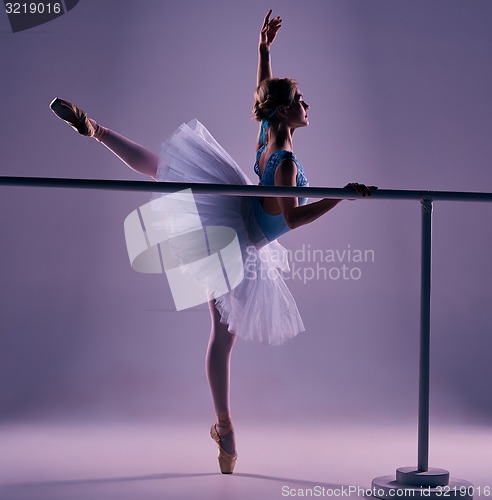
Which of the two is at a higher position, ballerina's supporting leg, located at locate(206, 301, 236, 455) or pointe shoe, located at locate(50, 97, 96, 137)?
pointe shoe, located at locate(50, 97, 96, 137)

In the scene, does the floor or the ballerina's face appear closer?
the floor

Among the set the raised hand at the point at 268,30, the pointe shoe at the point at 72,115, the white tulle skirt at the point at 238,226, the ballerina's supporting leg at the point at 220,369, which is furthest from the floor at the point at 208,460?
the raised hand at the point at 268,30

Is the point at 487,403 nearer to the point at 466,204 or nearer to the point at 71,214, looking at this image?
the point at 466,204

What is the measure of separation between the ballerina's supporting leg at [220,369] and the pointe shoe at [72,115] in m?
0.68

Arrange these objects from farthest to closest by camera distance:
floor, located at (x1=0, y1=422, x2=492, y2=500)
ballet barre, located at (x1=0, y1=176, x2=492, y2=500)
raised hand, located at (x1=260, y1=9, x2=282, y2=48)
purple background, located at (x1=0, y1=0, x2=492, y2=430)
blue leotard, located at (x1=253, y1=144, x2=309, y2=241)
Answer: purple background, located at (x1=0, y1=0, x2=492, y2=430), raised hand, located at (x1=260, y1=9, x2=282, y2=48), blue leotard, located at (x1=253, y1=144, x2=309, y2=241), floor, located at (x1=0, y1=422, x2=492, y2=500), ballet barre, located at (x1=0, y1=176, x2=492, y2=500)

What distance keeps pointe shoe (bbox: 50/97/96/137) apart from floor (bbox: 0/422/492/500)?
1.07 metres

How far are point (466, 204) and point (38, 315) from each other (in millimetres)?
1992

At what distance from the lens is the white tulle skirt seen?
2.60 metres

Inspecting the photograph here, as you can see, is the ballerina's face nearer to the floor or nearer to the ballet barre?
the ballet barre

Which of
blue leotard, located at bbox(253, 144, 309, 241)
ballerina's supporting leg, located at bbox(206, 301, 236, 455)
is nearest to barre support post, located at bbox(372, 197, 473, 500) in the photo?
blue leotard, located at bbox(253, 144, 309, 241)

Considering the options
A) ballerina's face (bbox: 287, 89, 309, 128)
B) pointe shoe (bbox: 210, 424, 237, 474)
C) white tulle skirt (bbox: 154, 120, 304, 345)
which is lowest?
pointe shoe (bbox: 210, 424, 237, 474)

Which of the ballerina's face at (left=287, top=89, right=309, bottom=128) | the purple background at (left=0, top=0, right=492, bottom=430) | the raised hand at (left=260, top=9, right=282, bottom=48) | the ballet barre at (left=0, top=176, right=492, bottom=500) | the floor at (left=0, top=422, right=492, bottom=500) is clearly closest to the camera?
the ballet barre at (left=0, top=176, right=492, bottom=500)

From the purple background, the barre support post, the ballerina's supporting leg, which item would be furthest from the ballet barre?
the purple background

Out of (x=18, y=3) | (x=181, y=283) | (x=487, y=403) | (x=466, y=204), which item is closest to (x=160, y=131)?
(x=18, y=3)
